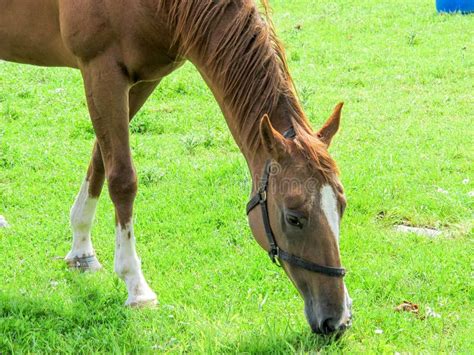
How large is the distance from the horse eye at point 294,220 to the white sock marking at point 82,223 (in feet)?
6.17

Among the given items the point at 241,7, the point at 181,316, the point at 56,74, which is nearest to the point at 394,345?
the point at 181,316

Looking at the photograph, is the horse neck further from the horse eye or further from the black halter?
the horse eye

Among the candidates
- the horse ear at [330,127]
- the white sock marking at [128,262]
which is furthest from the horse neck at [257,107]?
the white sock marking at [128,262]

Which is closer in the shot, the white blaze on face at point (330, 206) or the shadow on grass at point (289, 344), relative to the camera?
the white blaze on face at point (330, 206)

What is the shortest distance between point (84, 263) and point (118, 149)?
0.99m

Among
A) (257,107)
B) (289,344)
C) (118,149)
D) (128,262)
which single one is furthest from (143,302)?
(257,107)

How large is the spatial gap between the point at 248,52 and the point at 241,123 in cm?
35

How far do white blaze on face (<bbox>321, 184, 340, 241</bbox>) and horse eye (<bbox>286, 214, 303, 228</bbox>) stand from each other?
0.13 m

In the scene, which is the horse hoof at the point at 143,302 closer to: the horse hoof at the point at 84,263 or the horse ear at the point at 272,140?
the horse hoof at the point at 84,263

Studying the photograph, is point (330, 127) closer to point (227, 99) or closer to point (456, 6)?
point (227, 99)

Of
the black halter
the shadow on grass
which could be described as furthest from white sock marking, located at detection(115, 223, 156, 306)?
the black halter

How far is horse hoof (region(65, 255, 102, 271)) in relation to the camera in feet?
15.6

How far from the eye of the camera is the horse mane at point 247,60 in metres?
3.56

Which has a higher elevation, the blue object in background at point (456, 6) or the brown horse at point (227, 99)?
the brown horse at point (227, 99)
